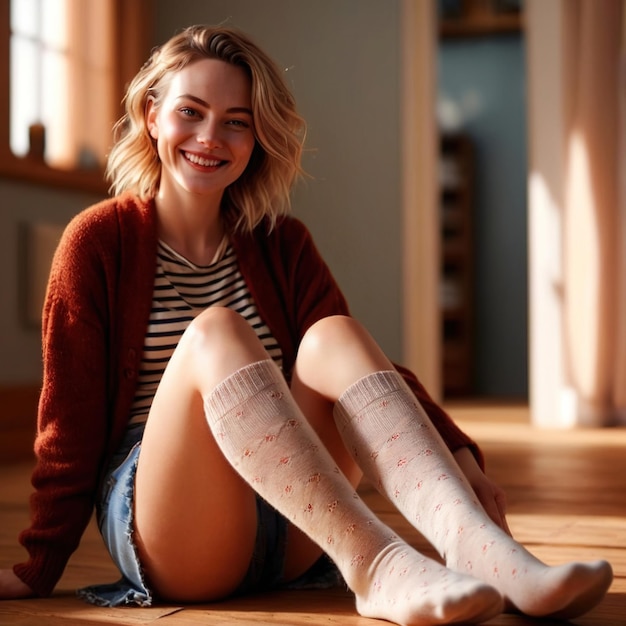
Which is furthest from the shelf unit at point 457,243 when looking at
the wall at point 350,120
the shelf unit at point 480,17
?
the wall at point 350,120

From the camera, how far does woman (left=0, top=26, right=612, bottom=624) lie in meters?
1.17

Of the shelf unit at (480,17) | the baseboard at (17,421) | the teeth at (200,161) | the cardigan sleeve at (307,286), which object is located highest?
the shelf unit at (480,17)

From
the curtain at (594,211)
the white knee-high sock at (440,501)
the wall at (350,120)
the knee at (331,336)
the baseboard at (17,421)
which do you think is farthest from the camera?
the wall at (350,120)

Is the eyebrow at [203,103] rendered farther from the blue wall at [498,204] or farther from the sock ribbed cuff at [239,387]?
the blue wall at [498,204]

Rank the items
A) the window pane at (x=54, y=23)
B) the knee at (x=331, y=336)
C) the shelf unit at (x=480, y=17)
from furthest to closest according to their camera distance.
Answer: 1. the shelf unit at (x=480, y=17)
2. the window pane at (x=54, y=23)
3. the knee at (x=331, y=336)

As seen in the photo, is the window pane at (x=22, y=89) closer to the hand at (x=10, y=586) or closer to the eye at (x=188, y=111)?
the eye at (x=188, y=111)

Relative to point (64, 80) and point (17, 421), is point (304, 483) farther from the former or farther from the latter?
point (64, 80)

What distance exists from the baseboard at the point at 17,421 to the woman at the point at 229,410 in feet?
6.88

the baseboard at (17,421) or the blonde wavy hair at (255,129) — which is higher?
the blonde wavy hair at (255,129)

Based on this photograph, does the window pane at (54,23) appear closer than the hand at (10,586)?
No

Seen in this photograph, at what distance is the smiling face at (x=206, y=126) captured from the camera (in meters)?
1.43

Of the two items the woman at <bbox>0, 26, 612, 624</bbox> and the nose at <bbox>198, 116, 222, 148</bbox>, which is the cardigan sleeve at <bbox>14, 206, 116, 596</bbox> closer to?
the woman at <bbox>0, 26, 612, 624</bbox>

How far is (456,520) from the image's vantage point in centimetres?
118

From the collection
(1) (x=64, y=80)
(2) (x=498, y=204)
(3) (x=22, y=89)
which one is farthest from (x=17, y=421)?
(2) (x=498, y=204)
